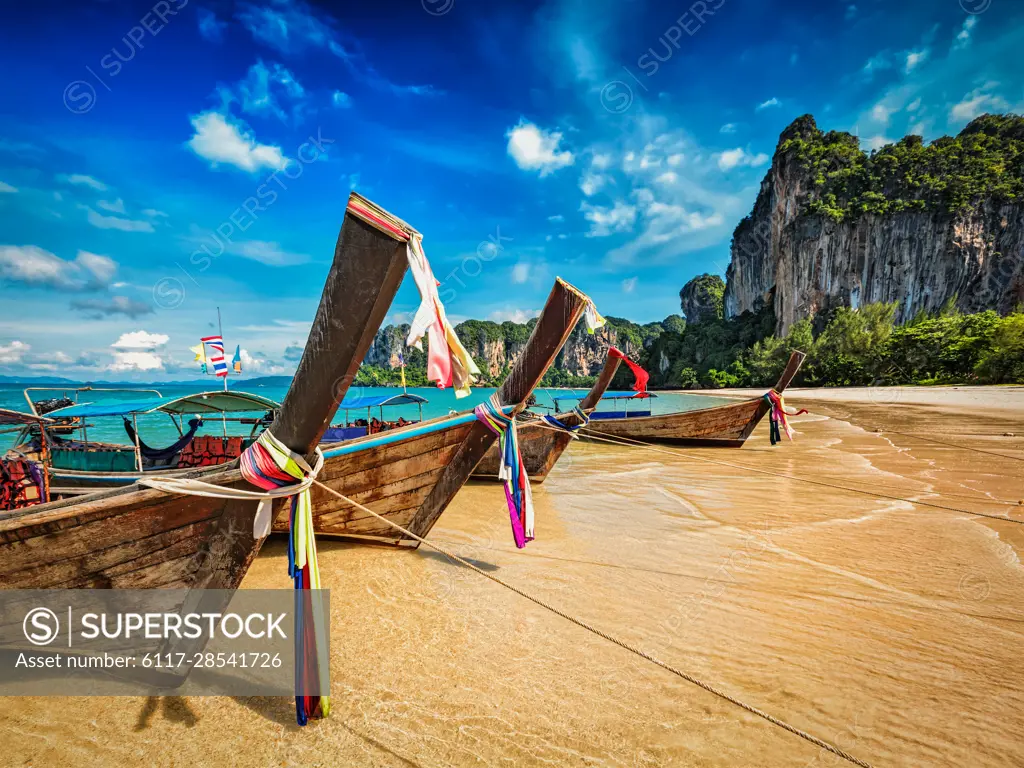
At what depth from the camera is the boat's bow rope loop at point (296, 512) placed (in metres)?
2.56

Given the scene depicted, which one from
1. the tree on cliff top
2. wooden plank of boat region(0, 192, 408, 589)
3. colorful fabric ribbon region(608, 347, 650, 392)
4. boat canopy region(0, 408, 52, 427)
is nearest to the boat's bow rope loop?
wooden plank of boat region(0, 192, 408, 589)

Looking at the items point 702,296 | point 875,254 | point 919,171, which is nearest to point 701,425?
point 875,254

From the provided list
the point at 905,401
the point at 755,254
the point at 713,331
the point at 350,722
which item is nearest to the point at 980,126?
the point at 755,254

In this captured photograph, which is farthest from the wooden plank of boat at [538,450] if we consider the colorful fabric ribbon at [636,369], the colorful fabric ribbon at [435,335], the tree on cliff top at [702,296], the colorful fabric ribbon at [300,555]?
the tree on cliff top at [702,296]

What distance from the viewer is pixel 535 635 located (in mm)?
3695

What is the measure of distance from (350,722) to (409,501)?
2.54 metres

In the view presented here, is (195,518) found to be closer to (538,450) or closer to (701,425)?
(538,450)

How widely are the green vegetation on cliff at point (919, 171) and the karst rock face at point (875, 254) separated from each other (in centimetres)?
92

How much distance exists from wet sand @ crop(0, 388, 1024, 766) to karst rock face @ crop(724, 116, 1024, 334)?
65597mm

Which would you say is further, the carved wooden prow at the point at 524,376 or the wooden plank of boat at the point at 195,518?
the carved wooden prow at the point at 524,376

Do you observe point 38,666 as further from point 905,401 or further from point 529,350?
point 905,401

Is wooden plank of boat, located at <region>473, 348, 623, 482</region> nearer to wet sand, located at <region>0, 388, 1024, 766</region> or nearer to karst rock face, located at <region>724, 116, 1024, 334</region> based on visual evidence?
wet sand, located at <region>0, 388, 1024, 766</region>

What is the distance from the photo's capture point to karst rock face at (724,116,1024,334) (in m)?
50.8

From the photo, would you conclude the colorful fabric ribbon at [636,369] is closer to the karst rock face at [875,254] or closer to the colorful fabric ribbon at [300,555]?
the colorful fabric ribbon at [300,555]
